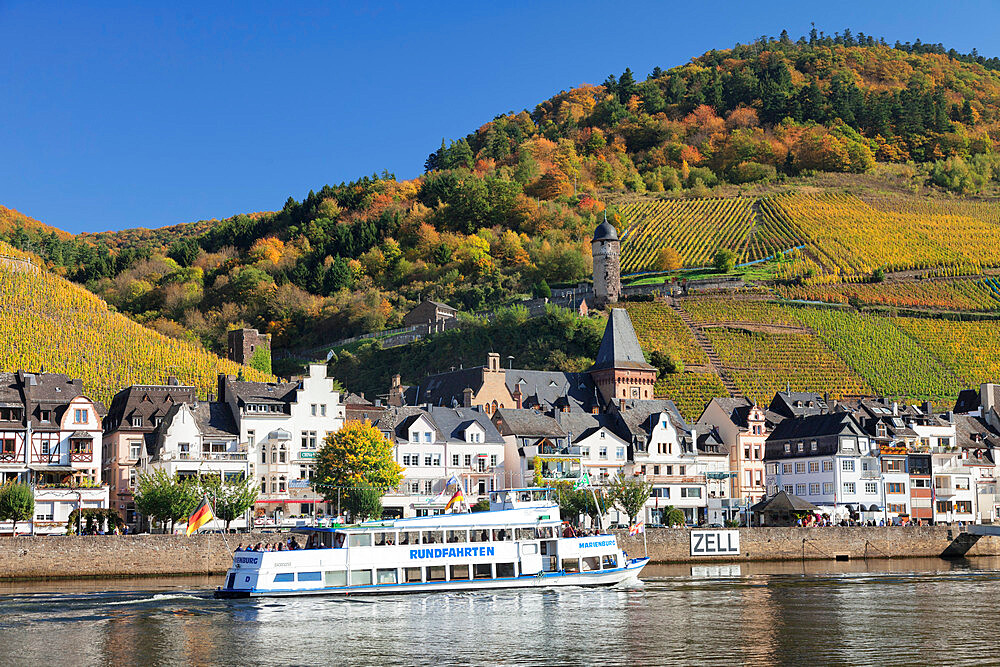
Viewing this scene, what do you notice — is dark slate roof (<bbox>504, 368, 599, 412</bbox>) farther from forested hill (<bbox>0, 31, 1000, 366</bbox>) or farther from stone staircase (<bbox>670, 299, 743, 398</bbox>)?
forested hill (<bbox>0, 31, 1000, 366</bbox>)

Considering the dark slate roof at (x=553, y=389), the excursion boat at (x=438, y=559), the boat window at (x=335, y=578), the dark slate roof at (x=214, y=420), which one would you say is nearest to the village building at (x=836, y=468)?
the dark slate roof at (x=553, y=389)

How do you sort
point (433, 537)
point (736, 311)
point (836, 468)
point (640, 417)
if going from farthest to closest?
1. point (736, 311)
2. point (640, 417)
3. point (836, 468)
4. point (433, 537)

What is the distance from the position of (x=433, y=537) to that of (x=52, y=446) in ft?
93.8

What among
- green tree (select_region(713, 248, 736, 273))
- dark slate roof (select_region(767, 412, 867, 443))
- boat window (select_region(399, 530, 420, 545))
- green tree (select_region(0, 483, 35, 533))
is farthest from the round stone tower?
boat window (select_region(399, 530, 420, 545))

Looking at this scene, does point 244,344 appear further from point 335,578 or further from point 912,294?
point 335,578

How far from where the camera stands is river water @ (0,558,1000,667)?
37250 millimetres

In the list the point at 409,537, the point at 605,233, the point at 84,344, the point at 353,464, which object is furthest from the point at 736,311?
the point at 409,537

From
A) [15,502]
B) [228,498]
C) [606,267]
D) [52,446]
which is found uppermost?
[606,267]

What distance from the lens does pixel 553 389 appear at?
10581 centimetres

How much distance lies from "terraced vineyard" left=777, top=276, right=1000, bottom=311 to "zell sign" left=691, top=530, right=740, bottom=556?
6659cm

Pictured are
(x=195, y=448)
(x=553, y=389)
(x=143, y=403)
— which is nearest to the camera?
(x=195, y=448)

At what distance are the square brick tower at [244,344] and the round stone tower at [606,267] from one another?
36335 mm

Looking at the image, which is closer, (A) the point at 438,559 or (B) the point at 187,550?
(A) the point at 438,559

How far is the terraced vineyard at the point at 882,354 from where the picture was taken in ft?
382
